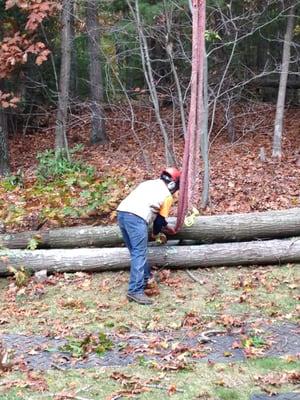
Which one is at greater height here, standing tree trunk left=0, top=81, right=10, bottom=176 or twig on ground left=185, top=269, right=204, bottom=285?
standing tree trunk left=0, top=81, right=10, bottom=176

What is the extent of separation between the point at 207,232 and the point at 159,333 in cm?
255

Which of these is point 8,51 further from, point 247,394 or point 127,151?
point 247,394

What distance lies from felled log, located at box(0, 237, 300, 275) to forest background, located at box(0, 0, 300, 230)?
1.19 metres

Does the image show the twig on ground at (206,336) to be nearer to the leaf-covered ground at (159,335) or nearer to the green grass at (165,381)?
the leaf-covered ground at (159,335)

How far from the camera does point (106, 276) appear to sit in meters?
8.35

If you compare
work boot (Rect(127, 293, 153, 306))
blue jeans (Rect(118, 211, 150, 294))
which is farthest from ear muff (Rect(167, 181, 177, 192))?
work boot (Rect(127, 293, 153, 306))

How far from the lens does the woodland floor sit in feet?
17.1

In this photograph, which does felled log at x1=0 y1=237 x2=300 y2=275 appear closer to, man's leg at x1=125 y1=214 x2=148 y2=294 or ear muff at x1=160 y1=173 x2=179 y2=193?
man's leg at x1=125 y1=214 x2=148 y2=294

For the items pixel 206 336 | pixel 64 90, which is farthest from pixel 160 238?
pixel 64 90

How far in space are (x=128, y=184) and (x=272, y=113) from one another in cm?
784

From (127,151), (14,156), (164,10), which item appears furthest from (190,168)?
(14,156)

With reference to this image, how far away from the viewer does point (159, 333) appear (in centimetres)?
648

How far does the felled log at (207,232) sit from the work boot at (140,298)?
1476 millimetres

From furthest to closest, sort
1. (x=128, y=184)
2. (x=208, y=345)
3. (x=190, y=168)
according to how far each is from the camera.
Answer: (x=128, y=184) < (x=190, y=168) < (x=208, y=345)
